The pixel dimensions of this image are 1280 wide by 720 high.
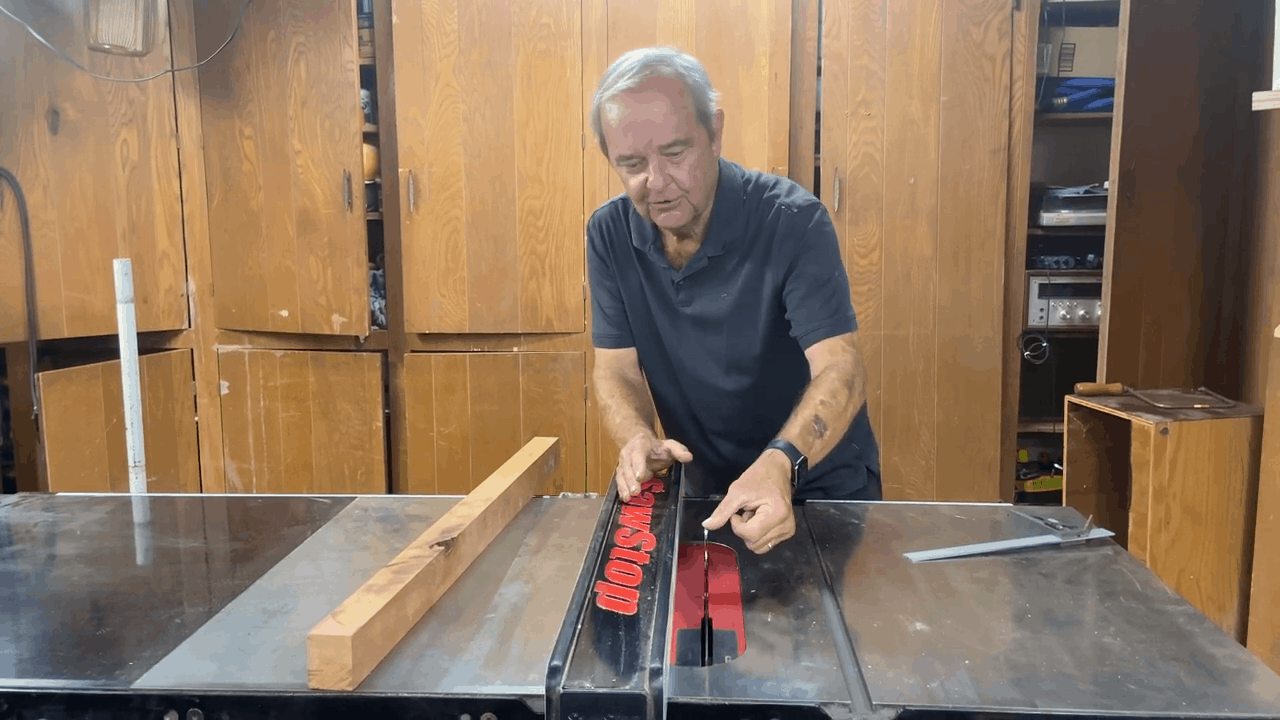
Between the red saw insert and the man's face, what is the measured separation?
1.79 ft

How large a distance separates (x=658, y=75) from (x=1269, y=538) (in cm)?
147

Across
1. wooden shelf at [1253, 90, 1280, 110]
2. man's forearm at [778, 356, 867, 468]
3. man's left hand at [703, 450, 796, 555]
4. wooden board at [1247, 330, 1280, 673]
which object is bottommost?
wooden board at [1247, 330, 1280, 673]

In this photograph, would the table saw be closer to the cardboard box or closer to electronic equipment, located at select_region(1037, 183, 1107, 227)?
electronic equipment, located at select_region(1037, 183, 1107, 227)

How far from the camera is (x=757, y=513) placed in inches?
37.1

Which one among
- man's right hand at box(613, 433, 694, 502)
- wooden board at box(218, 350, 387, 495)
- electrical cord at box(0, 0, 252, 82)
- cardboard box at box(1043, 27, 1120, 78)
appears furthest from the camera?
wooden board at box(218, 350, 387, 495)

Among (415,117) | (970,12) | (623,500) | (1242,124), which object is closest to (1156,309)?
(1242,124)

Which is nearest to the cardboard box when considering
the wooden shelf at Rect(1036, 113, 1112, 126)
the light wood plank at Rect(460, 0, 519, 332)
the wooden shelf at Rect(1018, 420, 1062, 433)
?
the wooden shelf at Rect(1036, 113, 1112, 126)

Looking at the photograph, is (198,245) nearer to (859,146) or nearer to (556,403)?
(556,403)

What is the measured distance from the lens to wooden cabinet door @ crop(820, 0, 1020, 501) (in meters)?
2.46

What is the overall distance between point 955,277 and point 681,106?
1.56 meters

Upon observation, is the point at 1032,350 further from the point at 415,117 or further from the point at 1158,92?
the point at 415,117

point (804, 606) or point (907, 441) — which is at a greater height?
point (804, 606)

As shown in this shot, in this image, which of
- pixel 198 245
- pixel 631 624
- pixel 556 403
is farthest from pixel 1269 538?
pixel 198 245

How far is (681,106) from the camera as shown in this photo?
125 centimetres
